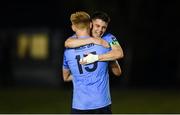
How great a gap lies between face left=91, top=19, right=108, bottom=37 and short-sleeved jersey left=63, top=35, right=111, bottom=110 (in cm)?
13

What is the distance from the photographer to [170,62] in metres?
25.0

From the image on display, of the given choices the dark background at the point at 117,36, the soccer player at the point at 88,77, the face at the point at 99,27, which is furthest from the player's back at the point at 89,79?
the dark background at the point at 117,36

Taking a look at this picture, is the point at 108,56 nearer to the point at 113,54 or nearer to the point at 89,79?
the point at 113,54

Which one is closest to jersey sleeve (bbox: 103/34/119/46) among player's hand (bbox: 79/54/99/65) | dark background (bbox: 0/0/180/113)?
player's hand (bbox: 79/54/99/65)

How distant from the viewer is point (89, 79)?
18.7 ft

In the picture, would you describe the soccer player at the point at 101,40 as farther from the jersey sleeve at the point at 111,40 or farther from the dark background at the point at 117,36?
the dark background at the point at 117,36

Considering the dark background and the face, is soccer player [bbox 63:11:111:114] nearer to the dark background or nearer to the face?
the face

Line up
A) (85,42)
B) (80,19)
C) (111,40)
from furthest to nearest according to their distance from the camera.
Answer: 1. (111,40)
2. (85,42)
3. (80,19)

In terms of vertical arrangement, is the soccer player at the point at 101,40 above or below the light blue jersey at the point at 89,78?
above

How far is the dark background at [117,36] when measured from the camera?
23.1m

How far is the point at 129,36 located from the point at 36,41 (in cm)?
425

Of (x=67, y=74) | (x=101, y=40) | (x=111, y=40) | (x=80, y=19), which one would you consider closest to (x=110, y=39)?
(x=111, y=40)

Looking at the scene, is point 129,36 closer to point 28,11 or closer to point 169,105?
point 28,11

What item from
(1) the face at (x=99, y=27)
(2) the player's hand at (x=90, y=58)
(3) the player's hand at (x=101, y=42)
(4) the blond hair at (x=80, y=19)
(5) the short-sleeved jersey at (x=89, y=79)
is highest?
(4) the blond hair at (x=80, y=19)
